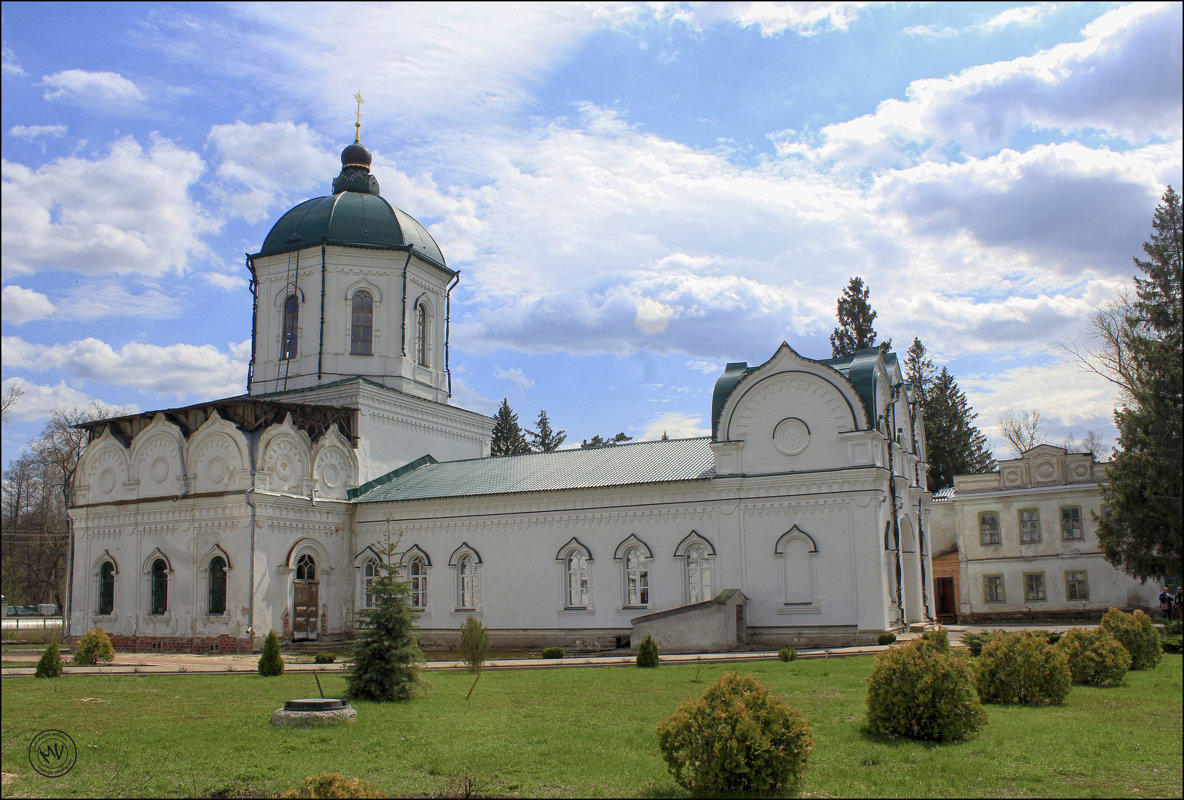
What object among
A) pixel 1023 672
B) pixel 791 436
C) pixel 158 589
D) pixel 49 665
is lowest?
pixel 49 665

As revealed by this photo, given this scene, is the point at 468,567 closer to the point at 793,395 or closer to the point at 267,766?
the point at 793,395

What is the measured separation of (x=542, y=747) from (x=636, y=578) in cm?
1566

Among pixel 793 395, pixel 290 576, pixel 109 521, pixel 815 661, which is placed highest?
pixel 793 395

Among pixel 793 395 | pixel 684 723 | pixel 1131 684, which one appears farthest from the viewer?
pixel 793 395

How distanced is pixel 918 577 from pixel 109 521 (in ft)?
80.3

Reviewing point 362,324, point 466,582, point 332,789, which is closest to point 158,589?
point 466,582

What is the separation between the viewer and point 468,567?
2827 centimetres

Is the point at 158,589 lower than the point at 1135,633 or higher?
higher

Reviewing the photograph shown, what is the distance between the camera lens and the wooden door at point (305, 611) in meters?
27.2

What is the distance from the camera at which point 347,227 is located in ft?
106

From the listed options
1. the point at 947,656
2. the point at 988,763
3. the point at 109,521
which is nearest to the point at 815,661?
the point at 947,656

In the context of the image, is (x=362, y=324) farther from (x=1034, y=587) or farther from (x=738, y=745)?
(x=738, y=745)

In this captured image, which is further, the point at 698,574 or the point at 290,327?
the point at 290,327

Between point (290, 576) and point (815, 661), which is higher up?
point (290, 576)
